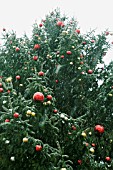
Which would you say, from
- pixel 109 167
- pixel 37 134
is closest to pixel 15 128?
pixel 37 134

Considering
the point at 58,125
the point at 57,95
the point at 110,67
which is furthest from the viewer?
the point at 110,67

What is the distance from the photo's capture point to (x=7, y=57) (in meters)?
6.86

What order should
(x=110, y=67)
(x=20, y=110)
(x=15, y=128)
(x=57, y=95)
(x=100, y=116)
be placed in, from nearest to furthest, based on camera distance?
1. (x=15, y=128)
2. (x=20, y=110)
3. (x=100, y=116)
4. (x=57, y=95)
5. (x=110, y=67)

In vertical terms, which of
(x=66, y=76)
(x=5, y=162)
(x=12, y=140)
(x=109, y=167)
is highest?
(x=66, y=76)

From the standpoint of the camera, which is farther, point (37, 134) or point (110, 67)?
point (110, 67)

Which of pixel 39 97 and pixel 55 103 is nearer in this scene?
pixel 39 97

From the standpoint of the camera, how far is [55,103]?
6.57m

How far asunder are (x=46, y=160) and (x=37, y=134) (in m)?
0.48

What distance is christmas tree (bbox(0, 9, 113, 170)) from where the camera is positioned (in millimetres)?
4215

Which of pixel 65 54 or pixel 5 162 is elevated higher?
pixel 65 54

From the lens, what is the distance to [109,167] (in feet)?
16.4

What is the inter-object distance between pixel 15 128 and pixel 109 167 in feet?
6.83

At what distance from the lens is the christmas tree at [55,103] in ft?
13.8

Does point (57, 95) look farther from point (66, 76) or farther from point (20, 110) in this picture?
point (20, 110)
